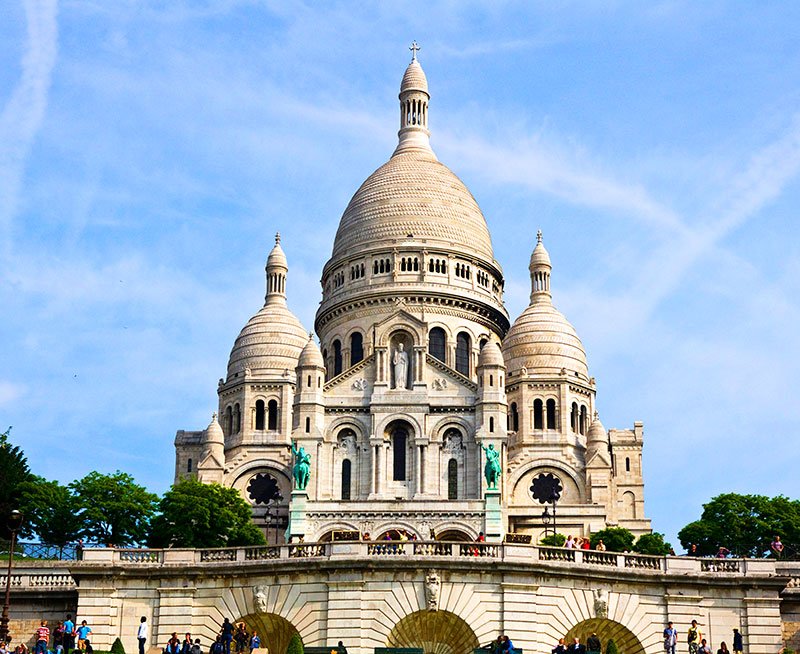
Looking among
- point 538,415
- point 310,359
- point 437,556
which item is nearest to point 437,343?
point 538,415

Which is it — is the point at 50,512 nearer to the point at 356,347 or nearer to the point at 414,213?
the point at 356,347

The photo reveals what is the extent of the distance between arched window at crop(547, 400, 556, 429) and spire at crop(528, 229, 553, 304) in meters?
10.8

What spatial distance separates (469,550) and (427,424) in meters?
52.1

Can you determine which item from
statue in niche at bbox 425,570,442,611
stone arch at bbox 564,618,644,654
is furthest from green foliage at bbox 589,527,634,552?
statue in niche at bbox 425,570,442,611

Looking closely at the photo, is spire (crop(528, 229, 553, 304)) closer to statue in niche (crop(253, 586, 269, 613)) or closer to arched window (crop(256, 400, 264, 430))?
arched window (crop(256, 400, 264, 430))

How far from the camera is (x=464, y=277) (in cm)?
11444

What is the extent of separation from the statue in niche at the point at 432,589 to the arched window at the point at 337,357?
63.7m

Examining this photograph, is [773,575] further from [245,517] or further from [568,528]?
[568,528]

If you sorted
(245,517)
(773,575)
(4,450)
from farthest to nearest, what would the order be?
(245,517) → (4,450) → (773,575)

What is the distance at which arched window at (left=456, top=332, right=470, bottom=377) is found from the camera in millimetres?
110562

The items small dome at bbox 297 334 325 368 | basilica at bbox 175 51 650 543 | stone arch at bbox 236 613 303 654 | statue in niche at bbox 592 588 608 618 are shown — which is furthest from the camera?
small dome at bbox 297 334 325 368

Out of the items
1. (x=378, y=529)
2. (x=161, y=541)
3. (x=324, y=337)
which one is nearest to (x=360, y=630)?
(x=161, y=541)

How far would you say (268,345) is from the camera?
A: 114m

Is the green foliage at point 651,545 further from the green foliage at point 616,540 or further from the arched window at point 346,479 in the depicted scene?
the arched window at point 346,479
